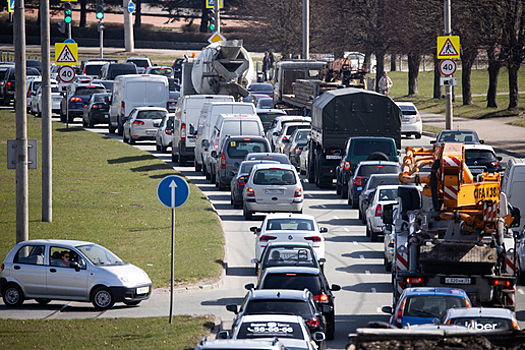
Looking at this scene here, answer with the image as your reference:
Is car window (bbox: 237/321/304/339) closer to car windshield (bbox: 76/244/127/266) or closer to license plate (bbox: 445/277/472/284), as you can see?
license plate (bbox: 445/277/472/284)

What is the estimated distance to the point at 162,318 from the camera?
15242 millimetres

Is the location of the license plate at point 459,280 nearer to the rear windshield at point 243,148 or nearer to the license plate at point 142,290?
the license plate at point 142,290

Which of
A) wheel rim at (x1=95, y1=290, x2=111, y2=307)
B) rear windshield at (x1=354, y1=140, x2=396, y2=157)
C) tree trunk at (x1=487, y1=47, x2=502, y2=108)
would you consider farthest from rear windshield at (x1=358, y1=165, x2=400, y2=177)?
tree trunk at (x1=487, y1=47, x2=502, y2=108)

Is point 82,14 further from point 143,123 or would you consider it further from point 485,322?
point 485,322

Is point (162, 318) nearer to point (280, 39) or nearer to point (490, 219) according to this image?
point (490, 219)

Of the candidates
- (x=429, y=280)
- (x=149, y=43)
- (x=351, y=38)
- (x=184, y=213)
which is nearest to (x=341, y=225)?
(x=184, y=213)

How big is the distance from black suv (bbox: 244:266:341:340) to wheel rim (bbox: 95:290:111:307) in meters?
3.12

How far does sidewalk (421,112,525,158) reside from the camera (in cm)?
3906

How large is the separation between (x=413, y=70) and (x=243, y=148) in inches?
1579

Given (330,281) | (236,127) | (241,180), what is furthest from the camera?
(236,127)

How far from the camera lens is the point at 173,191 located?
50.0ft

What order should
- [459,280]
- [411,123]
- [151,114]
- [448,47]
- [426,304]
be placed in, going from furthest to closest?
[411,123], [151,114], [448,47], [459,280], [426,304]

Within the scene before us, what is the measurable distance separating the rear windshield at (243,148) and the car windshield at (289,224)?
32.9ft

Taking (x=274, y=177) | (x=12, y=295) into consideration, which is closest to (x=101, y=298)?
(x=12, y=295)
